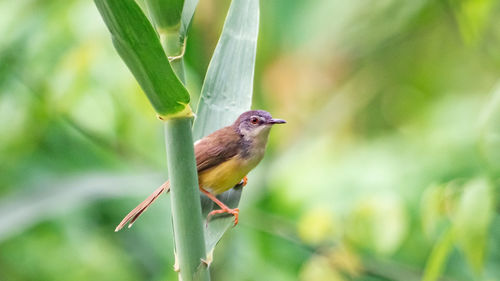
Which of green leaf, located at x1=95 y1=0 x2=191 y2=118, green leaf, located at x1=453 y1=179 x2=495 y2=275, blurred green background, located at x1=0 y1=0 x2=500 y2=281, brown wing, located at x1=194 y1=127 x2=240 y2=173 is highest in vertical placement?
green leaf, located at x1=95 y1=0 x2=191 y2=118

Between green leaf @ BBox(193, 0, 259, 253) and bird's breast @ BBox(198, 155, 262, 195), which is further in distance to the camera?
bird's breast @ BBox(198, 155, 262, 195)

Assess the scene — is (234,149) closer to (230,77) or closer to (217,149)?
(217,149)

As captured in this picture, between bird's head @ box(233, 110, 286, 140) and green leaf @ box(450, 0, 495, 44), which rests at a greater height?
green leaf @ box(450, 0, 495, 44)

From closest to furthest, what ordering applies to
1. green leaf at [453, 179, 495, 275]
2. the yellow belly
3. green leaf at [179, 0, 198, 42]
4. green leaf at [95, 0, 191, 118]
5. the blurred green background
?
1. green leaf at [95, 0, 191, 118]
2. green leaf at [179, 0, 198, 42]
3. green leaf at [453, 179, 495, 275]
4. the yellow belly
5. the blurred green background

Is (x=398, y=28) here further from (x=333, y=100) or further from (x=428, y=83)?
(x=428, y=83)

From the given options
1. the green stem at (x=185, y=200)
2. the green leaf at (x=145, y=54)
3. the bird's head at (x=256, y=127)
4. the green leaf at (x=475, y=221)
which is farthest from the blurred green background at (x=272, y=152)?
the green leaf at (x=145, y=54)

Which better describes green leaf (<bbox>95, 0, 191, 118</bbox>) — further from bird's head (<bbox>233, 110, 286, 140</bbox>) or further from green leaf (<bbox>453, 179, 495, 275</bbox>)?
bird's head (<bbox>233, 110, 286, 140</bbox>)

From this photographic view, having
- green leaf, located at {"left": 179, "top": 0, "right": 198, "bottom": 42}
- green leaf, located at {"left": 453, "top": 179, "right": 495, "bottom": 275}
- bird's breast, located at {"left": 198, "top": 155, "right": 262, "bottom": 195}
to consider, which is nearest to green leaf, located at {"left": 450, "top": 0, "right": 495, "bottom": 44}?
green leaf, located at {"left": 453, "top": 179, "right": 495, "bottom": 275}
